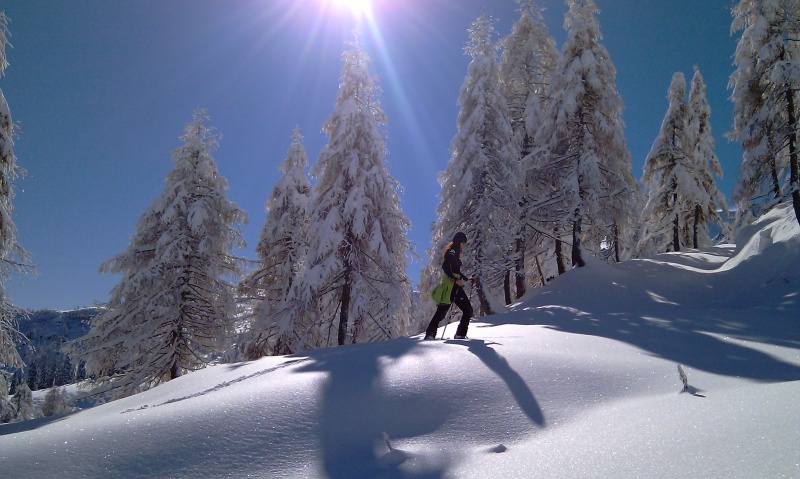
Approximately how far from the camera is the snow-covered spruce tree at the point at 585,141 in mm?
16766

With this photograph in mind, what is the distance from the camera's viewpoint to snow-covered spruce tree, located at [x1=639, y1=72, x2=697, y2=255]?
2456cm

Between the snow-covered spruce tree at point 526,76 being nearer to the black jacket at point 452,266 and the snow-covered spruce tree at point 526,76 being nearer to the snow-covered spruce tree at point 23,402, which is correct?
the black jacket at point 452,266

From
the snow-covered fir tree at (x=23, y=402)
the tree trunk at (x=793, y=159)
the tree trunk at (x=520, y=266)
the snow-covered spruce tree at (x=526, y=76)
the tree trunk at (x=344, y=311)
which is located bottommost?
the snow-covered fir tree at (x=23, y=402)

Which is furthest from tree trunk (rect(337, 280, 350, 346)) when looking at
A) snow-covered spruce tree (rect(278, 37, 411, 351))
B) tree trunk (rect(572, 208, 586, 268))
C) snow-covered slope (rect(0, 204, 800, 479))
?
tree trunk (rect(572, 208, 586, 268))

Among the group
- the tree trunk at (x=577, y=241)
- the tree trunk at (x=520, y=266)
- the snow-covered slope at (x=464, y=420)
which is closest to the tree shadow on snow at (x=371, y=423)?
the snow-covered slope at (x=464, y=420)

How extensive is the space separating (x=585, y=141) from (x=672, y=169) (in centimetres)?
1174

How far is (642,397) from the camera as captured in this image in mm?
3807

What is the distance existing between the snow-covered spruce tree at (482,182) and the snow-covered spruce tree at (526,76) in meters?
2.07

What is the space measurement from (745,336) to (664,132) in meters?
22.5

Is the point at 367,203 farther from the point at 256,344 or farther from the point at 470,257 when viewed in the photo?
the point at 256,344

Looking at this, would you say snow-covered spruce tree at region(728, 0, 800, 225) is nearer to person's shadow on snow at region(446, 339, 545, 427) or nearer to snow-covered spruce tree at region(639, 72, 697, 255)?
snow-covered spruce tree at region(639, 72, 697, 255)

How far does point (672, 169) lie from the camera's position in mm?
24844

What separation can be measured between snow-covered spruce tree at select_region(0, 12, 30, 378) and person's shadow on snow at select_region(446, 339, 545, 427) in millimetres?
12284

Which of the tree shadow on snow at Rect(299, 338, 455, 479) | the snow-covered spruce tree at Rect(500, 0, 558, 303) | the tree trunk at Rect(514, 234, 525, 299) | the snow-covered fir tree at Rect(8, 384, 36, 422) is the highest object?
the snow-covered spruce tree at Rect(500, 0, 558, 303)
